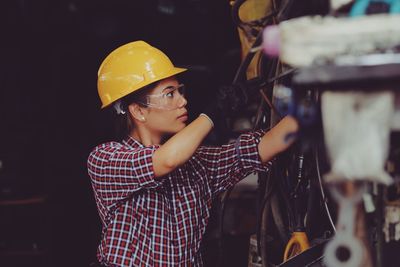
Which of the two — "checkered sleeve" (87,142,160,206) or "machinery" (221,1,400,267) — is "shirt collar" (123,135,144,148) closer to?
"checkered sleeve" (87,142,160,206)

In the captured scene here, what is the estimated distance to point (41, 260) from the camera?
202 inches

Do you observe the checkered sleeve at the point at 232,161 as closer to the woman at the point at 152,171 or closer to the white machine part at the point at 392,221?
the woman at the point at 152,171

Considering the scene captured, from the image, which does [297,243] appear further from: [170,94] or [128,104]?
[128,104]

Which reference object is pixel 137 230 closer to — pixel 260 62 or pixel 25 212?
pixel 260 62

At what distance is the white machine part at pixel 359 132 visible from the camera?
1461 millimetres

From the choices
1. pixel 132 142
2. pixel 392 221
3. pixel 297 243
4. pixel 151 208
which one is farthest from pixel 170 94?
pixel 392 221

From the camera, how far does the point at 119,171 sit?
114 inches

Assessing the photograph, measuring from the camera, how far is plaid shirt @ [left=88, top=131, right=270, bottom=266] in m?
2.99

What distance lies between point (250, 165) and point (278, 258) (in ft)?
2.32

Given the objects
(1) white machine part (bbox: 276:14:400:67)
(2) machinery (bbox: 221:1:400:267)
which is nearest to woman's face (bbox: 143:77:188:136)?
(2) machinery (bbox: 221:1:400:267)

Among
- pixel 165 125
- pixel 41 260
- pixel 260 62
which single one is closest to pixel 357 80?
pixel 260 62

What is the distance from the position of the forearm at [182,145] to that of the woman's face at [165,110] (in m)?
0.43

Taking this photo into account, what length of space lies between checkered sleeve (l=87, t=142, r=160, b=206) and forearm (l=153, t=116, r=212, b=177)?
0.10 metres

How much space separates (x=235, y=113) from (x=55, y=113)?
316cm
